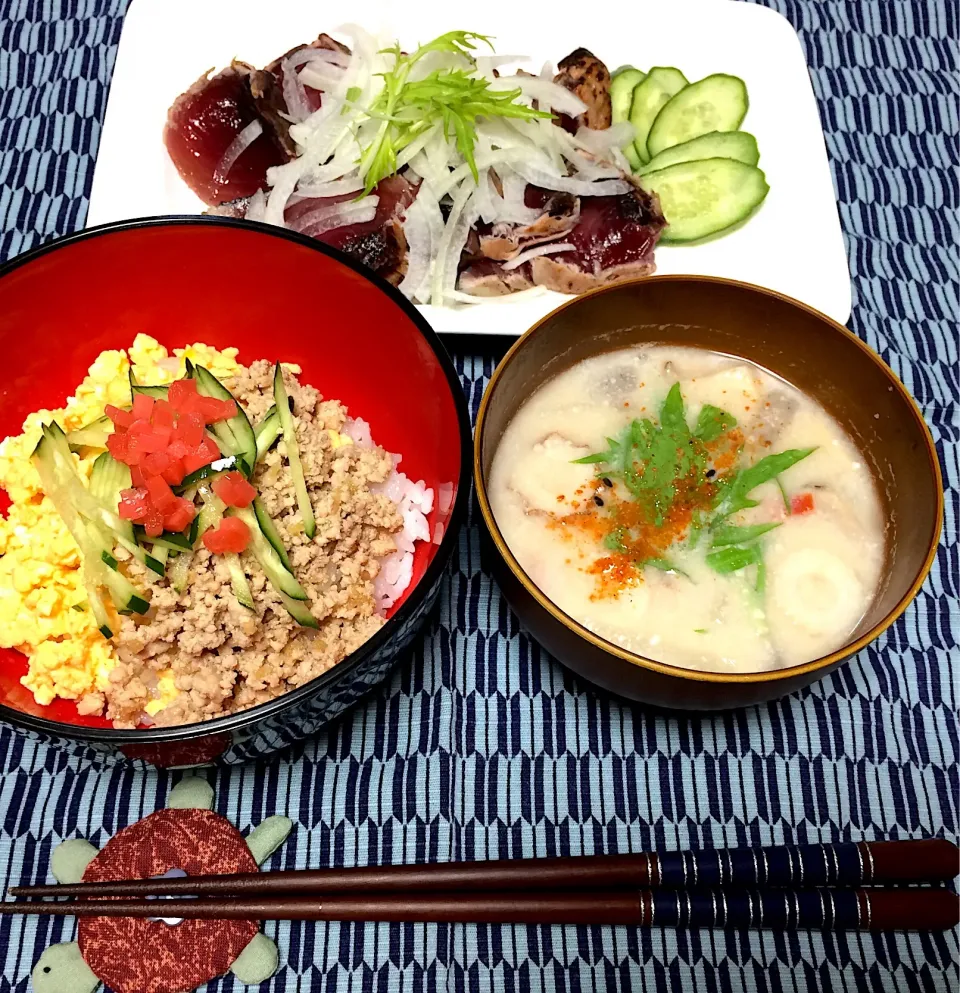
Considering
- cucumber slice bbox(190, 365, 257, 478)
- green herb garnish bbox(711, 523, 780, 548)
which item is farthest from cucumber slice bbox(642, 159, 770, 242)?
cucumber slice bbox(190, 365, 257, 478)

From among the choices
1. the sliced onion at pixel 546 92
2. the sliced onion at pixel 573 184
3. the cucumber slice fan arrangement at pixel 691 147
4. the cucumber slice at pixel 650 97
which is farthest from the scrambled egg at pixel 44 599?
the cucumber slice at pixel 650 97

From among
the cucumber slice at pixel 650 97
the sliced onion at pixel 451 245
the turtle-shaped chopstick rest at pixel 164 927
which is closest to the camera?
the turtle-shaped chopstick rest at pixel 164 927

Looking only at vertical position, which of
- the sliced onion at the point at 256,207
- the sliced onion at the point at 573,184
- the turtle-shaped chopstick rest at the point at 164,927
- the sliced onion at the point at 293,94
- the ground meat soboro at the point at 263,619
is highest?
the sliced onion at the point at 293,94

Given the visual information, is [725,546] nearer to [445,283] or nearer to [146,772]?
[445,283]

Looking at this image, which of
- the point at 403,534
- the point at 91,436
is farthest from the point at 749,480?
the point at 91,436

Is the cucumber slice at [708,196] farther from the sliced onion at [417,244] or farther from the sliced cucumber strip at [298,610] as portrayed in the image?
the sliced cucumber strip at [298,610]

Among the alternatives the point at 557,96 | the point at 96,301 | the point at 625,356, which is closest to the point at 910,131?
the point at 557,96

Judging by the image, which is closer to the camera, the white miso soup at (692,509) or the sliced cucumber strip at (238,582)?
the sliced cucumber strip at (238,582)
